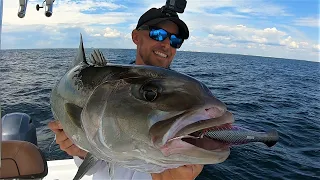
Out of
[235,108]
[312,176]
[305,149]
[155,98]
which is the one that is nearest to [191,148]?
[155,98]

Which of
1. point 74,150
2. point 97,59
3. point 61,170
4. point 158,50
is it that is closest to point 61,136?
point 74,150

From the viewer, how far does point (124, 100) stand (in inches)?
61.4

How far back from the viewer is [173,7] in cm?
362

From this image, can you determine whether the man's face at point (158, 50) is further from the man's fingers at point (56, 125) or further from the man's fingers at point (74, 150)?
the man's fingers at point (56, 125)

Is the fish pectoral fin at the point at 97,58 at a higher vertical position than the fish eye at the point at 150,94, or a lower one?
higher

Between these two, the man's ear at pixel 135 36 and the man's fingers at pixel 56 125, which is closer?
the man's fingers at pixel 56 125

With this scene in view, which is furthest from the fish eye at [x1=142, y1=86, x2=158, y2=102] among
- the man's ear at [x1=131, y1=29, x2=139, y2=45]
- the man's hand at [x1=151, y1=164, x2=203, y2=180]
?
the man's ear at [x1=131, y1=29, x2=139, y2=45]

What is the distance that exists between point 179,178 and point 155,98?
841 millimetres

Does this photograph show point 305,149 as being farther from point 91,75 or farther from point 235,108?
point 91,75

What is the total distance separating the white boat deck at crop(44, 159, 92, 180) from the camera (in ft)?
14.5

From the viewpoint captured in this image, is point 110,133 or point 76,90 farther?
point 76,90

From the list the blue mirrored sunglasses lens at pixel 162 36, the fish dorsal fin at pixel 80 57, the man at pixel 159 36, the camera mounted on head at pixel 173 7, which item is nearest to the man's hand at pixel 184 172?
the fish dorsal fin at pixel 80 57

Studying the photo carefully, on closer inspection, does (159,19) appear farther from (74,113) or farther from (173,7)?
(74,113)

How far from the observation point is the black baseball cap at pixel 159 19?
347cm
